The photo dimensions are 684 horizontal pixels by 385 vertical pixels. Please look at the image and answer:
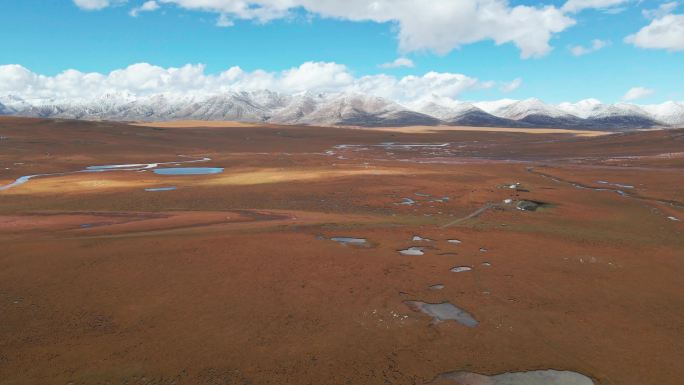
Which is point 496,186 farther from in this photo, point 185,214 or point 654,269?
point 185,214

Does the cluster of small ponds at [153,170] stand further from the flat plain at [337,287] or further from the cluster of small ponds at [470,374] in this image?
the cluster of small ponds at [470,374]

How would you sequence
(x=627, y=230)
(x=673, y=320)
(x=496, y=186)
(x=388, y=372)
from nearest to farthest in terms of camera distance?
(x=388, y=372) → (x=673, y=320) → (x=627, y=230) → (x=496, y=186)

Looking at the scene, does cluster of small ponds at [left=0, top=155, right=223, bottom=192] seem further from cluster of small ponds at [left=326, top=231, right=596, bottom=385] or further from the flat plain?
cluster of small ponds at [left=326, top=231, right=596, bottom=385]

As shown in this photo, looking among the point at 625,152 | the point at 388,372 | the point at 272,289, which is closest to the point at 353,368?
the point at 388,372

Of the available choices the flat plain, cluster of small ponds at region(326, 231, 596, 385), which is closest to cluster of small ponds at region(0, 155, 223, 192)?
the flat plain

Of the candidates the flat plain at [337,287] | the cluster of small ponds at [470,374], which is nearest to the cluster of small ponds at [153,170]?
the flat plain at [337,287]

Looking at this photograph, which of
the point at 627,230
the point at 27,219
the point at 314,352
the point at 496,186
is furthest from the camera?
the point at 496,186

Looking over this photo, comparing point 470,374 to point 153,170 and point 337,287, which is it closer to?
point 337,287

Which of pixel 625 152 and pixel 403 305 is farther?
pixel 625 152
